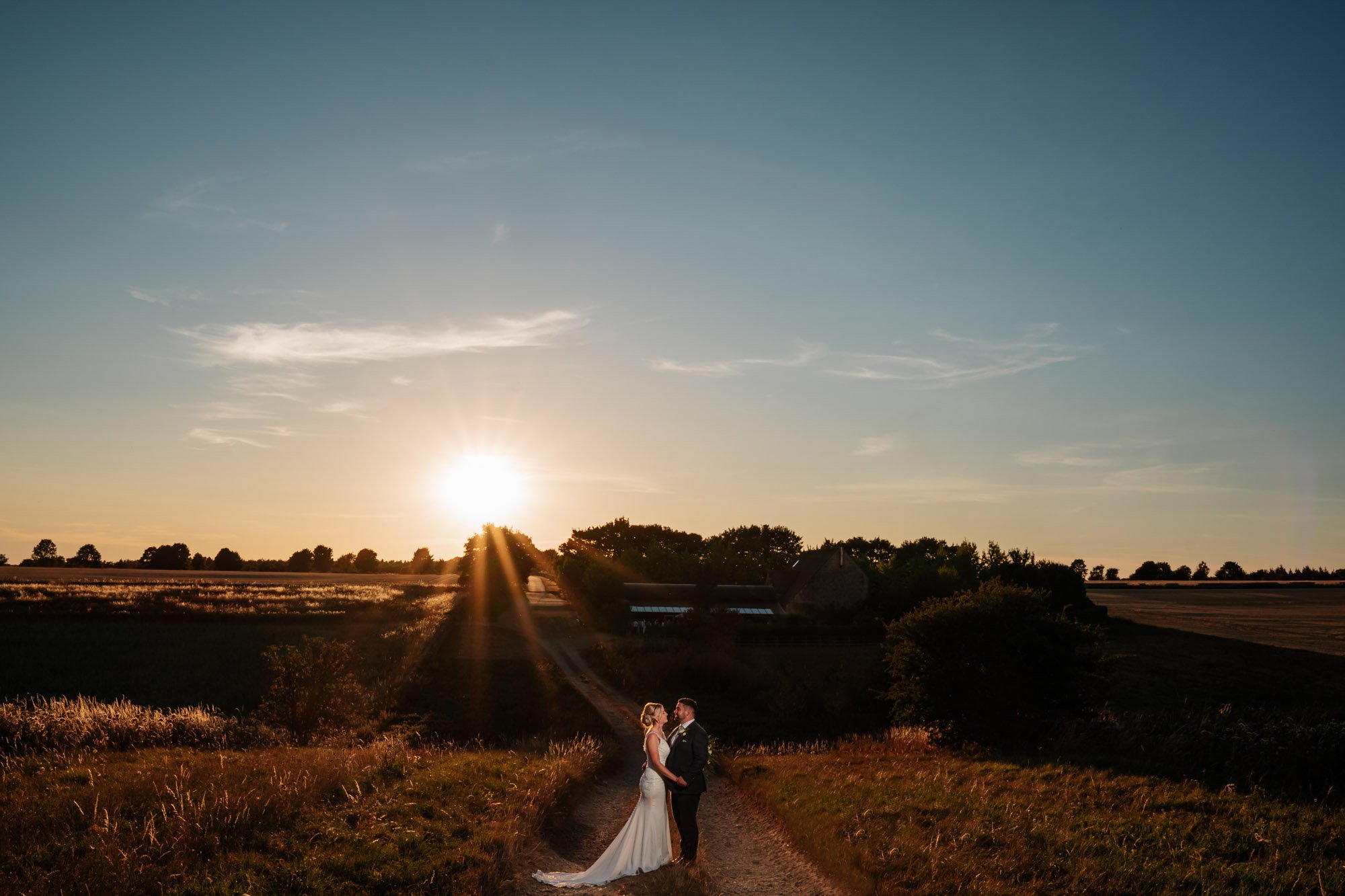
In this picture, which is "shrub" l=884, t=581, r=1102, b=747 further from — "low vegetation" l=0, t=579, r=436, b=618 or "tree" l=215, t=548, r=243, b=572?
"tree" l=215, t=548, r=243, b=572

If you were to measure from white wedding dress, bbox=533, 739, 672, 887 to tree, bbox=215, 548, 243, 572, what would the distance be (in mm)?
183419

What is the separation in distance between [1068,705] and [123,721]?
81.4 ft

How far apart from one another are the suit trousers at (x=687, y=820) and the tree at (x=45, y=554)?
180252mm

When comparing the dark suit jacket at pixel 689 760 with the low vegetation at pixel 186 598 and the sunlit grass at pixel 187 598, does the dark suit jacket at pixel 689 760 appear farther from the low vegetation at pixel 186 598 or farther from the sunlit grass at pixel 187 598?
the sunlit grass at pixel 187 598

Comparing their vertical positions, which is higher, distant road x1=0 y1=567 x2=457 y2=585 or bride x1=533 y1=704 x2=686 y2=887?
bride x1=533 y1=704 x2=686 y2=887

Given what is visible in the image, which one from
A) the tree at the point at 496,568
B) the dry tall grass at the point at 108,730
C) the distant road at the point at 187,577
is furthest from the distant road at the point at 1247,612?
the distant road at the point at 187,577

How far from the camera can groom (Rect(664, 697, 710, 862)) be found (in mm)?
12180

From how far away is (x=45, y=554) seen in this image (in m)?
167

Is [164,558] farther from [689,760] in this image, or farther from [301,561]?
[689,760]

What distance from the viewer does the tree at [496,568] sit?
91.9 metres

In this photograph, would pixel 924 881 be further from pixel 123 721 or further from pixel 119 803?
pixel 123 721

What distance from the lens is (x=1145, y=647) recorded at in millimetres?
57719

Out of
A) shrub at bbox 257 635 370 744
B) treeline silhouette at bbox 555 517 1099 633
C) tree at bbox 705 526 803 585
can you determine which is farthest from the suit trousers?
tree at bbox 705 526 803 585

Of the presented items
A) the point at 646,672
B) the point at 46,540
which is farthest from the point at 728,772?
the point at 46,540
